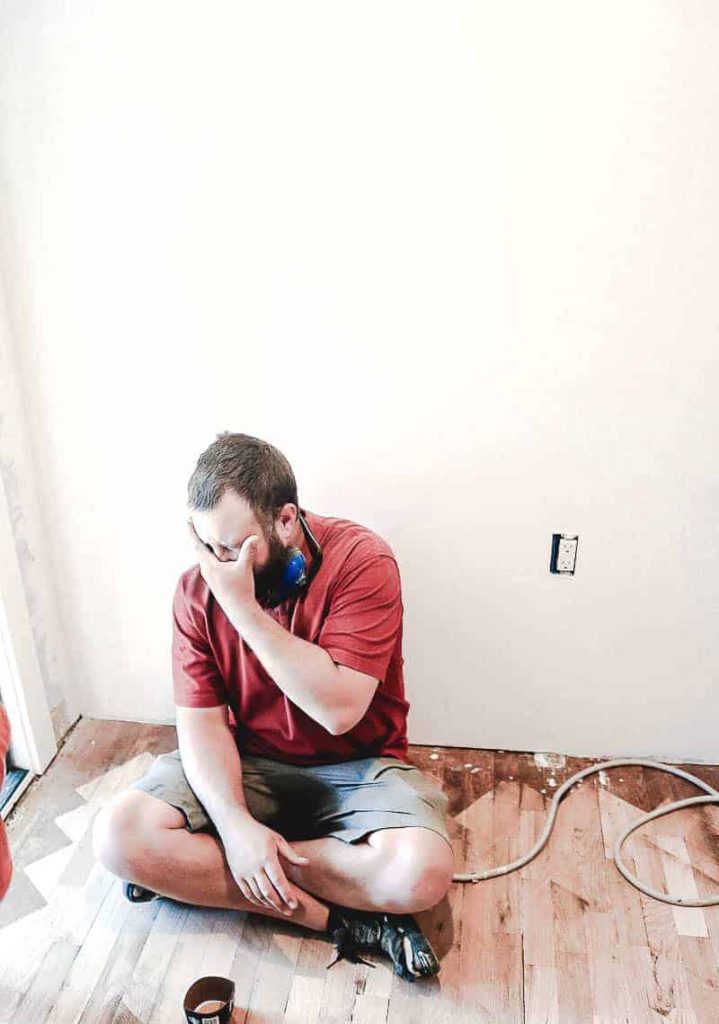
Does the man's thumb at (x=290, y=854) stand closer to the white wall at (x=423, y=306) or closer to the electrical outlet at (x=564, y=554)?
the white wall at (x=423, y=306)

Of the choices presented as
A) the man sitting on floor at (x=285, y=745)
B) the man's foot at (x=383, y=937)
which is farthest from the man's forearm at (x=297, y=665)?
the man's foot at (x=383, y=937)

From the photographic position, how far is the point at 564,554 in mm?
2027

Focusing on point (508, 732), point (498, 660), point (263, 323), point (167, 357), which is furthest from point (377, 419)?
point (508, 732)

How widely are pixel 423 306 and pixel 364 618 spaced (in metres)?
0.62

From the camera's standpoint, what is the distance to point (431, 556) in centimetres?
206

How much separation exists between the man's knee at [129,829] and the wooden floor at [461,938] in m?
0.16

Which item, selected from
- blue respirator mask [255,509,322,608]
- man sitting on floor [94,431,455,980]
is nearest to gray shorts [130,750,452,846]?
man sitting on floor [94,431,455,980]

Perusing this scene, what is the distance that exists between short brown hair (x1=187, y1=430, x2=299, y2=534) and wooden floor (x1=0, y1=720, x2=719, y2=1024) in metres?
0.80

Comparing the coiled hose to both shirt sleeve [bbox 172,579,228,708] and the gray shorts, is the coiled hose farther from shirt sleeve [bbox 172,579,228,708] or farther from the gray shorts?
shirt sleeve [bbox 172,579,228,708]

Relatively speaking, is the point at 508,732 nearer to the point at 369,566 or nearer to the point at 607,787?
the point at 607,787

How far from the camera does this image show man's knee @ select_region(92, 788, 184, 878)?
1.72 m

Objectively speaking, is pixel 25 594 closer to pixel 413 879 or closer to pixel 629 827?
pixel 413 879

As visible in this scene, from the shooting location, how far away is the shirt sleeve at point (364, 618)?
5.56ft

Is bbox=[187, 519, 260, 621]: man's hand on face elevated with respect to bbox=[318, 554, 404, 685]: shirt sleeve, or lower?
elevated
